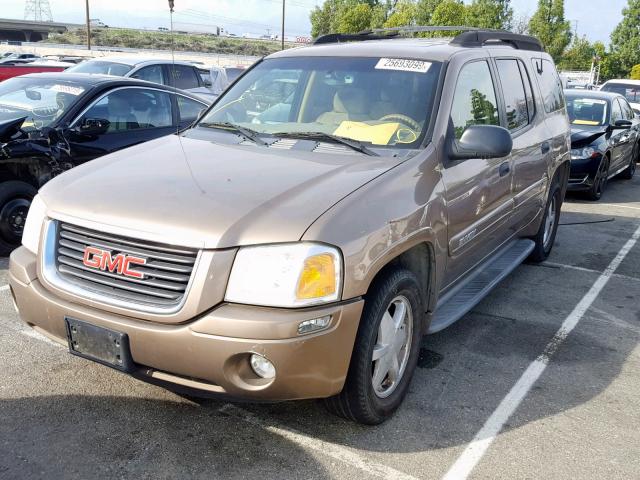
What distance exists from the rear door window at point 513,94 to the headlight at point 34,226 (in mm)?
3136

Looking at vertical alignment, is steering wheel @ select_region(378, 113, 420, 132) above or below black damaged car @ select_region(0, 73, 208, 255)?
above

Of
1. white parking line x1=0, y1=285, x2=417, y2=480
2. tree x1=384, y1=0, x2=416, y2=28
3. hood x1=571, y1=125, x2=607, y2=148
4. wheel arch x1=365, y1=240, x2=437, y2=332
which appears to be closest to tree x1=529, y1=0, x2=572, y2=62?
tree x1=384, y1=0, x2=416, y2=28

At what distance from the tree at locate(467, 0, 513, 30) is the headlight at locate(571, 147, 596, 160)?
38.7 meters

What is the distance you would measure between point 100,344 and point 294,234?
99 cm

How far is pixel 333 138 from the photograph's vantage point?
12.1 ft

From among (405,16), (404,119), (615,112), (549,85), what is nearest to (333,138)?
(404,119)

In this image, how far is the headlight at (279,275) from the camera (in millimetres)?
2633

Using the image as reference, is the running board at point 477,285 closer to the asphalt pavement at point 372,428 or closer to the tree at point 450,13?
the asphalt pavement at point 372,428

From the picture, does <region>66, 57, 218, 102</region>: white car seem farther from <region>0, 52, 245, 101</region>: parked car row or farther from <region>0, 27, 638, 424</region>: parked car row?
<region>0, 27, 638, 424</region>: parked car row

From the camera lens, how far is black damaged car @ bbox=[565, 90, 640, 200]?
9312 millimetres

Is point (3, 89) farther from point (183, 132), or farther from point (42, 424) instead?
point (42, 424)

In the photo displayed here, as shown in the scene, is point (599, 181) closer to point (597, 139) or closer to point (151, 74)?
point (597, 139)

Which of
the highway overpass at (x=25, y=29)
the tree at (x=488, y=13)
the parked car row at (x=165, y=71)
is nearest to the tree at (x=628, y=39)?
the tree at (x=488, y=13)

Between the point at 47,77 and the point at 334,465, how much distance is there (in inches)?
210
